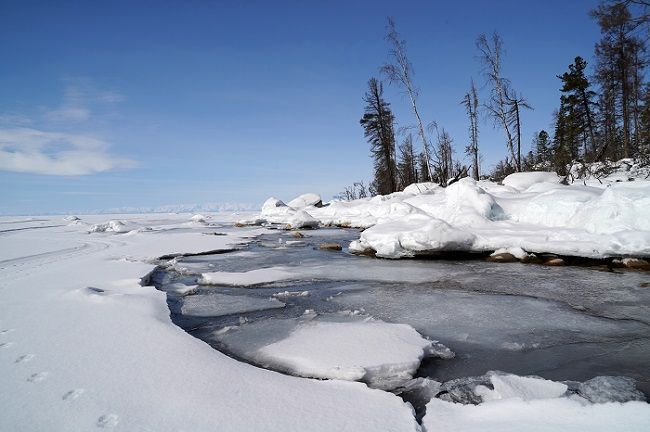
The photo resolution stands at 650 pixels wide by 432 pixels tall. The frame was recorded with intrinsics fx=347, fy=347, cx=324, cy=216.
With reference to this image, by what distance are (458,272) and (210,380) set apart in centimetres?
564

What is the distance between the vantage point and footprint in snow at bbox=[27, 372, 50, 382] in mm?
2526

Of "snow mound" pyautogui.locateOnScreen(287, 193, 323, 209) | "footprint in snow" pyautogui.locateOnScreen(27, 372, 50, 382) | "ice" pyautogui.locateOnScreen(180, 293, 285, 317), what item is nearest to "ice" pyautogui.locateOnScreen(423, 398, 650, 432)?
"footprint in snow" pyautogui.locateOnScreen(27, 372, 50, 382)

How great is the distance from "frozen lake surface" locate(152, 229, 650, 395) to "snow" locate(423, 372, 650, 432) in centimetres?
52

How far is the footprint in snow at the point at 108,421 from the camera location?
198 cm

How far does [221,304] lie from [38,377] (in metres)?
2.59

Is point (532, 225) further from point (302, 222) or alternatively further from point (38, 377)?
point (302, 222)

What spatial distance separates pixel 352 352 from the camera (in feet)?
10.1

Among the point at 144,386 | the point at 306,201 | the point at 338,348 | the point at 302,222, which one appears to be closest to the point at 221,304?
the point at 338,348

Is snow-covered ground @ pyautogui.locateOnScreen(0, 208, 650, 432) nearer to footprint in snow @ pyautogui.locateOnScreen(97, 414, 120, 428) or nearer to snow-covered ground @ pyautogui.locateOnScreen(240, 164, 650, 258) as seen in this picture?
footprint in snow @ pyautogui.locateOnScreen(97, 414, 120, 428)

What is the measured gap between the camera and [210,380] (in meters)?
2.54

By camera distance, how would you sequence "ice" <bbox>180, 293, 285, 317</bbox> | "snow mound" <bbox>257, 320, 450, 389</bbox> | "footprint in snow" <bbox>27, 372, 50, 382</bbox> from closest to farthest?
"footprint in snow" <bbox>27, 372, 50, 382</bbox> → "snow mound" <bbox>257, 320, 450, 389</bbox> → "ice" <bbox>180, 293, 285, 317</bbox>

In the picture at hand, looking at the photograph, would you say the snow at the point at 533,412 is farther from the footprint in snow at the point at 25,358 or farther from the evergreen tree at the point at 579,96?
the evergreen tree at the point at 579,96

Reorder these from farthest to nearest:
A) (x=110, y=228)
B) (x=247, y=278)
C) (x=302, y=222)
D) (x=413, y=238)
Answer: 1. (x=110, y=228)
2. (x=302, y=222)
3. (x=413, y=238)
4. (x=247, y=278)

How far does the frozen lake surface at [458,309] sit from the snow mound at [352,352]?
0.12 meters
